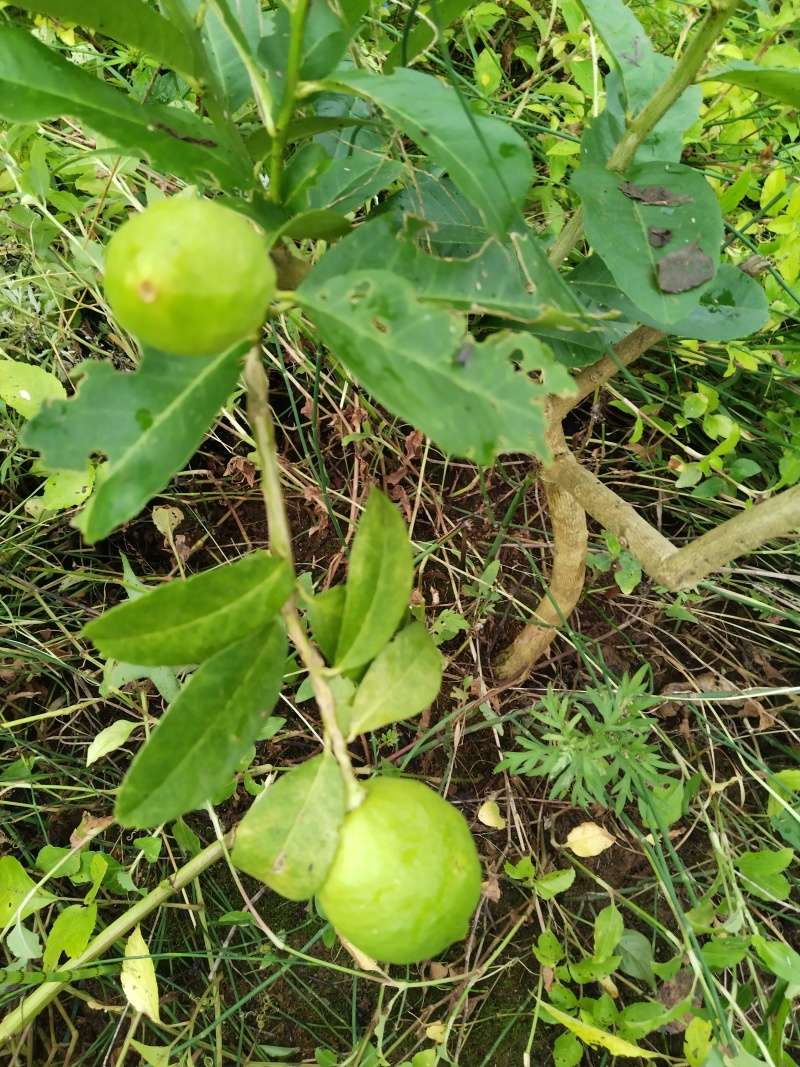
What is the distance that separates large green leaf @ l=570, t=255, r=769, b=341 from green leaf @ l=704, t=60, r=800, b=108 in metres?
0.24

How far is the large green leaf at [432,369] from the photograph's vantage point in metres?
0.58

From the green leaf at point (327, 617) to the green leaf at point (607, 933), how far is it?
0.94m

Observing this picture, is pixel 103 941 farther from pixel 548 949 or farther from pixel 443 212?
pixel 443 212

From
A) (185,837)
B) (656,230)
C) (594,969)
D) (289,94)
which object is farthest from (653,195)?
(185,837)

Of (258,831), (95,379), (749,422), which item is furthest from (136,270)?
(749,422)

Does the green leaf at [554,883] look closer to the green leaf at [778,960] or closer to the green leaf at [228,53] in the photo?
the green leaf at [778,960]

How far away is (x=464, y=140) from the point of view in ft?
2.11

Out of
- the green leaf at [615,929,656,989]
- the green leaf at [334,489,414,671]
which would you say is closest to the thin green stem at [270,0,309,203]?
the green leaf at [334,489,414,671]

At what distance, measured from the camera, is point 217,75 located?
82cm

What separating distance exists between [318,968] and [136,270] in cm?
168

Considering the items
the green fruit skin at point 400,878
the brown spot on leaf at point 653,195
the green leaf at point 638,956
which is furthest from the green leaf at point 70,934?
the brown spot on leaf at point 653,195

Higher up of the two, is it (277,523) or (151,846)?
(277,523)

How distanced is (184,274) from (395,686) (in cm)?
43

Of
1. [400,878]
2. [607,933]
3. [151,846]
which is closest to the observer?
[400,878]
